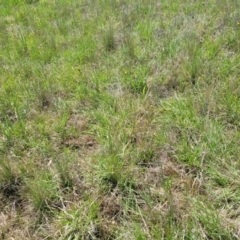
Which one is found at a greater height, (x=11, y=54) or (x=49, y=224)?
(x=11, y=54)

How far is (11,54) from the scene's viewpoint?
13.1 ft

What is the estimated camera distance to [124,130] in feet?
8.68

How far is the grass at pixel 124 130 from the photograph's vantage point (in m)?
2.05

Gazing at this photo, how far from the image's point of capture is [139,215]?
2043 mm

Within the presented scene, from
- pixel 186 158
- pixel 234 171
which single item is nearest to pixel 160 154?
pixel 186 158

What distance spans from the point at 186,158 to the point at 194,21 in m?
2.54

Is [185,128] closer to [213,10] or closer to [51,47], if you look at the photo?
[51,47]

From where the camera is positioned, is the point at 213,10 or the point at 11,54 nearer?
the point at 11,54

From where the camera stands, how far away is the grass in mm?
2053

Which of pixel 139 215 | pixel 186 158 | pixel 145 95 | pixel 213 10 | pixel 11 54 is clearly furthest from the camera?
pixel 213 10

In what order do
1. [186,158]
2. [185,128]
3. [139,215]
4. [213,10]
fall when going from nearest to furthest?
1. [139,215]
2. [186,158]
3. [185,128]
4. [213,10]

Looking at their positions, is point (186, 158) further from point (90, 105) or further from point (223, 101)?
point (90, 105)

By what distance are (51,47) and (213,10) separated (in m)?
2.37

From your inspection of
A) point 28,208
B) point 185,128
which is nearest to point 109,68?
point 185,128
